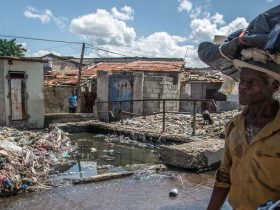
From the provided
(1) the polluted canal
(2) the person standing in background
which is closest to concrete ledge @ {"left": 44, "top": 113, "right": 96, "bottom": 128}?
(2) the person standing in background

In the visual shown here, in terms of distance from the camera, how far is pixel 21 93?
15.5 meters

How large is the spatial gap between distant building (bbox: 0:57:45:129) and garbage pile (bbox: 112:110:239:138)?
3.99 m

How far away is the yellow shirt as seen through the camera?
1.73m

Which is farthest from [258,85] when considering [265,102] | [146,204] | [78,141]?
[78,141]

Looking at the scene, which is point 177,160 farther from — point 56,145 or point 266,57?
point 266,57

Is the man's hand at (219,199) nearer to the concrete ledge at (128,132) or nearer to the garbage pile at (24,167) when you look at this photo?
the garbage pile at (24,167)

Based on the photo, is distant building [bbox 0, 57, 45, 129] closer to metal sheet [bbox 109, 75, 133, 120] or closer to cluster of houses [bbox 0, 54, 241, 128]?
cluster of houses [bbox 0, 54, 241, 128]

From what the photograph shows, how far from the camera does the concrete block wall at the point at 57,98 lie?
20.0 meters

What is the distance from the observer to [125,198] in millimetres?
5805

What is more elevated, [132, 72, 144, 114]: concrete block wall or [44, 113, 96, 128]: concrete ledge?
[132, 72, 144, 114]: concrete block wall

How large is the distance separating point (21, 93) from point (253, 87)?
1463cm

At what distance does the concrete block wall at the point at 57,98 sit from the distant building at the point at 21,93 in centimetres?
388

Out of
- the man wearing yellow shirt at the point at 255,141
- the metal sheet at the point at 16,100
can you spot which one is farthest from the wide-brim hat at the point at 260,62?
the metal sheet at the point at 16,100

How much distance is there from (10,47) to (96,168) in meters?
31.8
